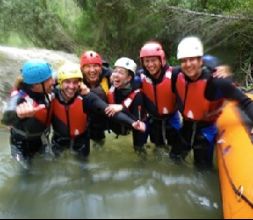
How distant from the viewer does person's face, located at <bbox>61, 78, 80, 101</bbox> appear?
4.27 m

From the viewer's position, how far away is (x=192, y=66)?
4160mm

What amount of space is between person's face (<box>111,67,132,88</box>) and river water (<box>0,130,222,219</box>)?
0.94 meters

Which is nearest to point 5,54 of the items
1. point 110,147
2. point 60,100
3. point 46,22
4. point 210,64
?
point 46,22

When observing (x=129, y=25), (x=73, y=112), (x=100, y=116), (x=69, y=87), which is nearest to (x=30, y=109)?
(x=69, y=87)

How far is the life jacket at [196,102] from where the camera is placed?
4.32m

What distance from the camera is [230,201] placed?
3.72m

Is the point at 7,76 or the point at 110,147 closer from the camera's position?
the point at 110,147

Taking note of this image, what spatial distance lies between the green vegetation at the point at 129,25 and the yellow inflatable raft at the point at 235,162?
3.02 metres

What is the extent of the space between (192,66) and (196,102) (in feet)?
1.36

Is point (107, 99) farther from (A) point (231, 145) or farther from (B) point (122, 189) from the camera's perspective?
(A) point (231, 145)

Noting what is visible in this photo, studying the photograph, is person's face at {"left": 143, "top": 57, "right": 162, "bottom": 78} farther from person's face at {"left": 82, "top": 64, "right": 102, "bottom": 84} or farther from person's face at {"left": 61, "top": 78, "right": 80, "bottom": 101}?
person's face at {"left": 61, "top": 78, "right": 80, "bottom": 101}

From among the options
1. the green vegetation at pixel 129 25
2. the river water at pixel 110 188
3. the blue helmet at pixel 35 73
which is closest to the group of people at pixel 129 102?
the blue helmet at pixel 35 73

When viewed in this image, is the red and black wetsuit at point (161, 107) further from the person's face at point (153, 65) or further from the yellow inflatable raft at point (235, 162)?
the yellow inflatable raft at point (235, 162)

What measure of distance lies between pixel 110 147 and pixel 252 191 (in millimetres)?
2431
